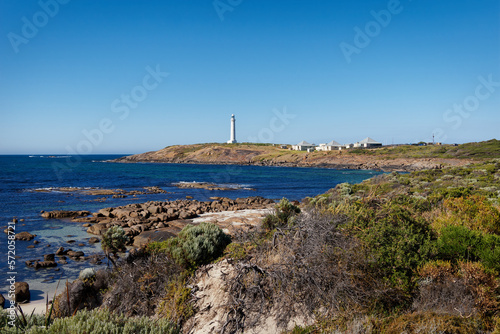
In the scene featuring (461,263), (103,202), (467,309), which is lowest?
(103,202)

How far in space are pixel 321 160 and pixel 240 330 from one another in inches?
3501

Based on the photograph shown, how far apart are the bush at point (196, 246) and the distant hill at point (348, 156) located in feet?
180

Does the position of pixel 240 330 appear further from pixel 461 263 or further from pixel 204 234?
pixel 461 263

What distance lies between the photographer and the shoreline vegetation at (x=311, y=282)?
201 inches

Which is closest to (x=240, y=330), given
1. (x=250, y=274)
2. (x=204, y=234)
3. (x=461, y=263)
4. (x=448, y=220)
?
(x=250, y=274)

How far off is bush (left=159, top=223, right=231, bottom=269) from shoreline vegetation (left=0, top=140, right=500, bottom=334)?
0.03 metres

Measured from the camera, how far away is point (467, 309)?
5.24 m

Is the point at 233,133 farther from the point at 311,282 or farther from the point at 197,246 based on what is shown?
the point at 311,282

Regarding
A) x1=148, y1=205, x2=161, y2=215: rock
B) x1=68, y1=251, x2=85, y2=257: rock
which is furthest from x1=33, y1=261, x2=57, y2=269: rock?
x1=148, y1=205, x2=161, y2=215: rock

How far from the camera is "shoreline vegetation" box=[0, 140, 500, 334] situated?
512 centimetres

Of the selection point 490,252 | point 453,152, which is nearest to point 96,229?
point 490,252

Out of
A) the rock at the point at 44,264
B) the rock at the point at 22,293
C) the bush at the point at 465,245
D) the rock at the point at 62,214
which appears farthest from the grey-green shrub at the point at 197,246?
the rock at the point at 62,214

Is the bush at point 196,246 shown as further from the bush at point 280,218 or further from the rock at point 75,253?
the rock at point 75,253

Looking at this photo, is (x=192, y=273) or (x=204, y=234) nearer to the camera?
(x=192, y=273)
